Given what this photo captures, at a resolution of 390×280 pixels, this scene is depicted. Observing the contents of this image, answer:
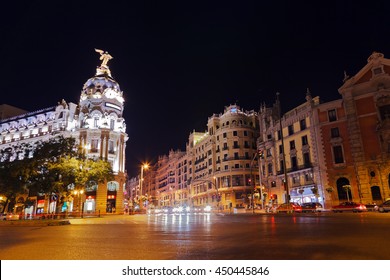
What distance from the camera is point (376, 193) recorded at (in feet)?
125

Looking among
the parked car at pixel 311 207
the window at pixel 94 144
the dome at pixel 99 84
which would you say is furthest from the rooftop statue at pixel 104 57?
the parked car at pixel 311 207

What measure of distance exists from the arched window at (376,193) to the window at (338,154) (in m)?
5.74

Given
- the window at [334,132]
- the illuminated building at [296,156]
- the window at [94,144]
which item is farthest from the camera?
the window at [94,144]

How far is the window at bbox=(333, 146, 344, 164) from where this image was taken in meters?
42.8

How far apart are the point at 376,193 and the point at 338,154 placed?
750cm

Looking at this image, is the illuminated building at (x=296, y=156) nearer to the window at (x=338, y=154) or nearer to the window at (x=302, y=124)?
the window at (x=302, y=124)

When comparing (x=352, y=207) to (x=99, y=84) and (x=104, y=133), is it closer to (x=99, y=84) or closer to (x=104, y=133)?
(x=104, y=133)

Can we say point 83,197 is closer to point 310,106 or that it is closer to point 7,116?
point 7,116

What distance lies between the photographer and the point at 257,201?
66188mm

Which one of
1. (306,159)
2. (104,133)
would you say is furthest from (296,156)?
(104,133)

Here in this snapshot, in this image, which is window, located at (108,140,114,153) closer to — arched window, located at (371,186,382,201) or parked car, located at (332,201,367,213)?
parked car, located at (332,201,367,213)

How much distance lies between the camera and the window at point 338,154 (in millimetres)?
42844

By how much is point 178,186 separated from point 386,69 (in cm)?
7976
